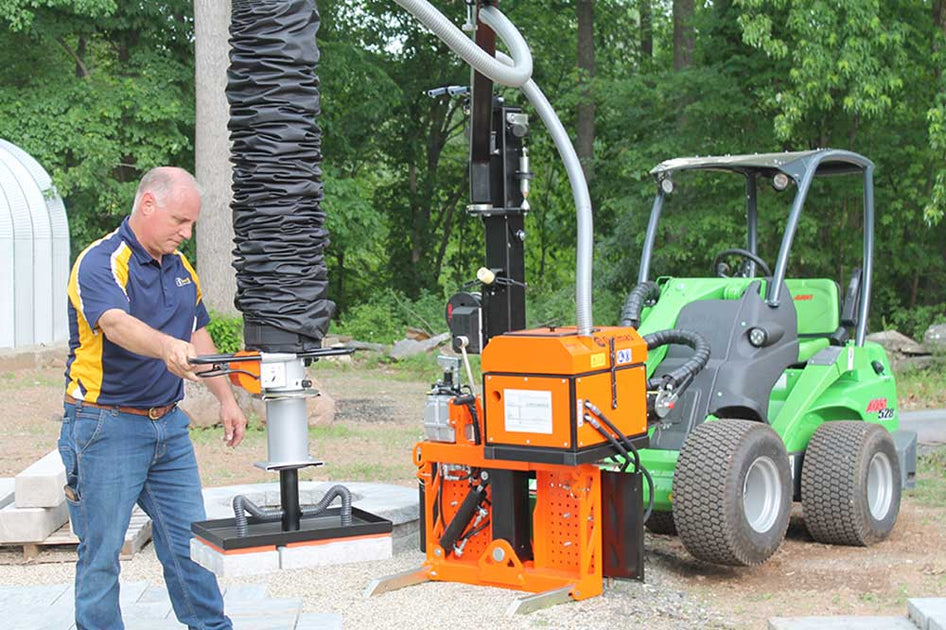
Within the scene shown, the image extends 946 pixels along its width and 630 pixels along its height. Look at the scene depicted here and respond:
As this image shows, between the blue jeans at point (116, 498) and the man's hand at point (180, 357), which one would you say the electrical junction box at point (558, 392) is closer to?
the blue jeans at point (116, 498)

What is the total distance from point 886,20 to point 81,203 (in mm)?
12117

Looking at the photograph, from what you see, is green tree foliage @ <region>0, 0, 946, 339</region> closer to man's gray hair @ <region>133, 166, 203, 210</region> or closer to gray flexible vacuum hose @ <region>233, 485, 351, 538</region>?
man's gray hair @ <region>133, 166, 203, 210</region>

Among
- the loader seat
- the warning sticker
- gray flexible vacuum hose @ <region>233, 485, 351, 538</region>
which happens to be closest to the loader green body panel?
the loader seat

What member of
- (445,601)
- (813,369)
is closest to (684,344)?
(813,369)

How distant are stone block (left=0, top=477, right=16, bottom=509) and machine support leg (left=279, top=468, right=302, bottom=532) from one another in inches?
180

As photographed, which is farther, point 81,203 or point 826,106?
point 81,203

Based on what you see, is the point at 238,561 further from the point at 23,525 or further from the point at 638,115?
→ the point at 638,115

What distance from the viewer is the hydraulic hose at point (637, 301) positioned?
23.6 ft

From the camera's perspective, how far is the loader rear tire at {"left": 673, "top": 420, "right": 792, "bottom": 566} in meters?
5.87

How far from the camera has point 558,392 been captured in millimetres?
5191

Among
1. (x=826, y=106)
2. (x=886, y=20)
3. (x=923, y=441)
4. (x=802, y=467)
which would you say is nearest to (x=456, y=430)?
(x=802, y=467)

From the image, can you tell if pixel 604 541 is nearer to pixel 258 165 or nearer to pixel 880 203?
pixel 258 165

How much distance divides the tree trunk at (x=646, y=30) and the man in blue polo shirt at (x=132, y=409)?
2418 cm

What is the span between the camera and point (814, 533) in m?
6.88
